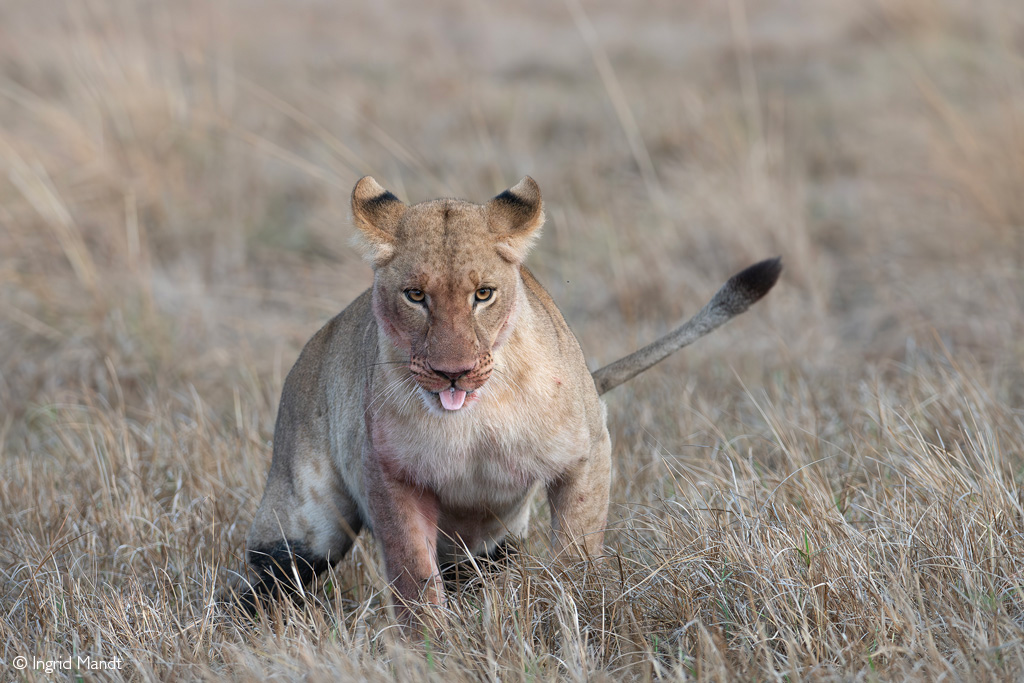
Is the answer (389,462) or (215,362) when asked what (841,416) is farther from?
(215,362)

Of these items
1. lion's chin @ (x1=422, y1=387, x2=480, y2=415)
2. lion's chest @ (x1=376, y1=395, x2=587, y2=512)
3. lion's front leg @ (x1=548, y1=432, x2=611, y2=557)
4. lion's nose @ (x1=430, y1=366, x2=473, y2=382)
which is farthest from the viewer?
lion's front leg @ (x1=548, y1=432, x2=611, y2=557)

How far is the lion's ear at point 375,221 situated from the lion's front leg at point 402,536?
2.00 feet

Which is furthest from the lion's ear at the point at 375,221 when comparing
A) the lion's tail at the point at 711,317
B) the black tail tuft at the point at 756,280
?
the black tail tuft at the point at 756,280

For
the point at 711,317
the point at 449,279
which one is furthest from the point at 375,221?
the point at 711,317

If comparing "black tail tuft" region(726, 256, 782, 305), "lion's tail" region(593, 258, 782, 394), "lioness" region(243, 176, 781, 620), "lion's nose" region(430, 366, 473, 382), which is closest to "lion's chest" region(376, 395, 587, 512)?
"lioness" region(243, 176, 781, 620)

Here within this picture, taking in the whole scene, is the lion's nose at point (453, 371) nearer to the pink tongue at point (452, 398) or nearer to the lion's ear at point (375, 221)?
the pink tongue at point (452, 398)

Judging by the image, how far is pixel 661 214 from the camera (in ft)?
26.1

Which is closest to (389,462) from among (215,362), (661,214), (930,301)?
(215,362)

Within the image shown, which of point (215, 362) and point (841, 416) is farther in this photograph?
point (215, 362)

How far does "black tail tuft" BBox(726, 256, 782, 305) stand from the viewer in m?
3.79

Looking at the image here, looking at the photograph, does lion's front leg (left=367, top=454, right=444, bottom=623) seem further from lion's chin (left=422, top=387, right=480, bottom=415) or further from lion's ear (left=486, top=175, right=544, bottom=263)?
lion's ear (left=486, top=175, right=544, bottom=263)

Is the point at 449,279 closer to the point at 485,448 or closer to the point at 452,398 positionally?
the point at 452,398

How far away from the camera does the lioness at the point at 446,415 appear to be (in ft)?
9.87

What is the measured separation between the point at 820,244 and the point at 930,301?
5.90 feet
